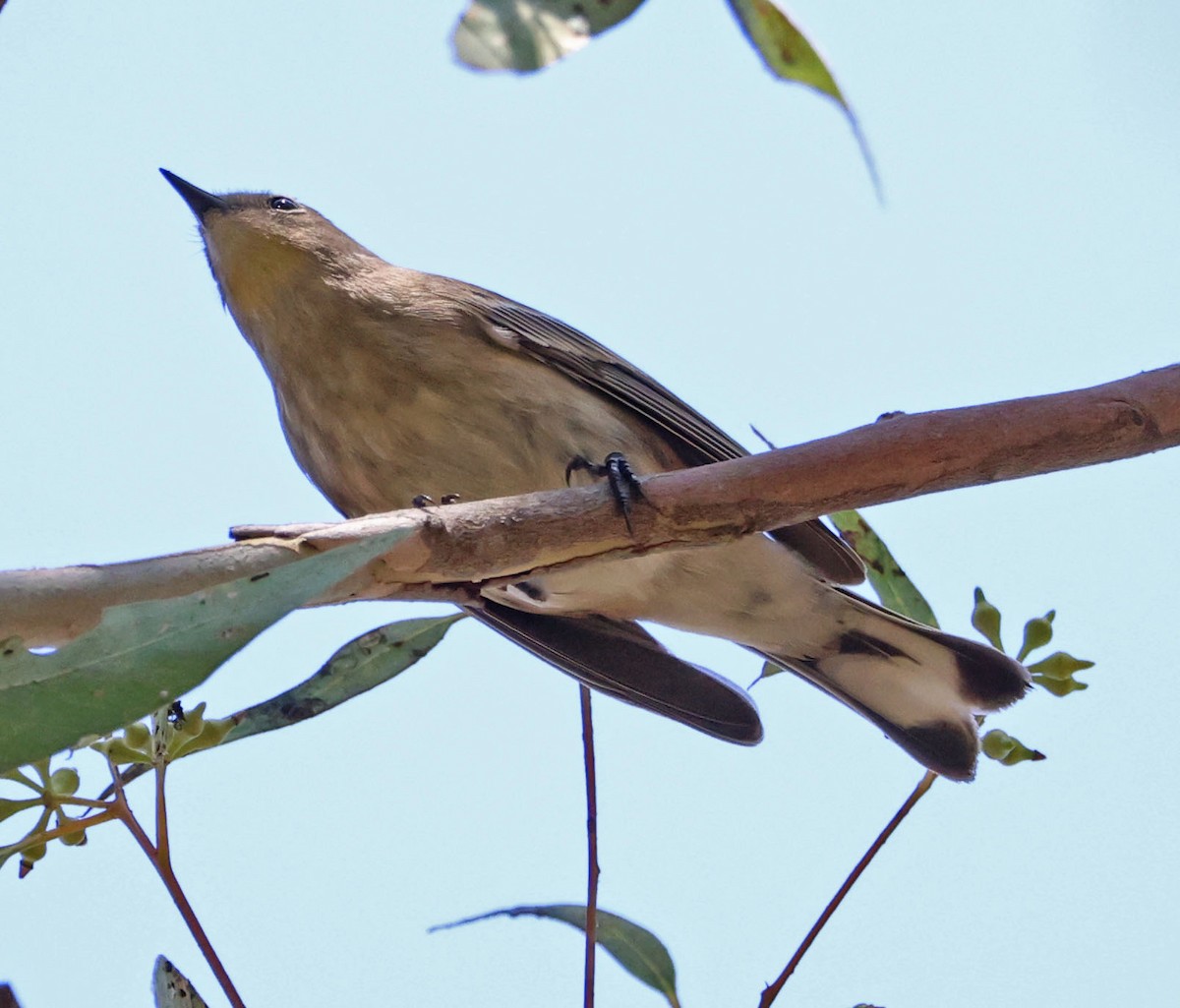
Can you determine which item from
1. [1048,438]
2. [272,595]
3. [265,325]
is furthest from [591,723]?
[265,325]

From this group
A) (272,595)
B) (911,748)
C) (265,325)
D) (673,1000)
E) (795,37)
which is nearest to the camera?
(272,595)

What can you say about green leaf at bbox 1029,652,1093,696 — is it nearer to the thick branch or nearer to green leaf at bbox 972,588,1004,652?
green leaf at bbox 972,588,1004,652

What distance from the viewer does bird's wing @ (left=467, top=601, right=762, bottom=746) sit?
325 centimetres

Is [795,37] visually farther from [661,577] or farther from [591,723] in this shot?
[661,577]

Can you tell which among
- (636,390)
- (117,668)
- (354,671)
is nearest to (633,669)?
(636,390)

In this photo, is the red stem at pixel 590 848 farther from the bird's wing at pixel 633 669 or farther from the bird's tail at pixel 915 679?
the bird's tail at pixel 915 679

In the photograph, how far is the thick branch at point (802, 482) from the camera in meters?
1.88

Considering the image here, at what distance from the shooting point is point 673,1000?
2373 millimetres

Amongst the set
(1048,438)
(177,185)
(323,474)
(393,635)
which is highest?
(177,185)

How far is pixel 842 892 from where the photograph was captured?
6.70ft

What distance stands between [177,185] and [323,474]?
113 cm

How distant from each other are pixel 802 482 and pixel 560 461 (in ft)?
3.92

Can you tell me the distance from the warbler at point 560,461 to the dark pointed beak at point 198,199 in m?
Answer: 0.15

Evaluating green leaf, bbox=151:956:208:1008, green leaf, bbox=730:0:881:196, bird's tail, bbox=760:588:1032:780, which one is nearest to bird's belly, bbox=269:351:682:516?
bird's tail, bbox=760:588:1032:780
